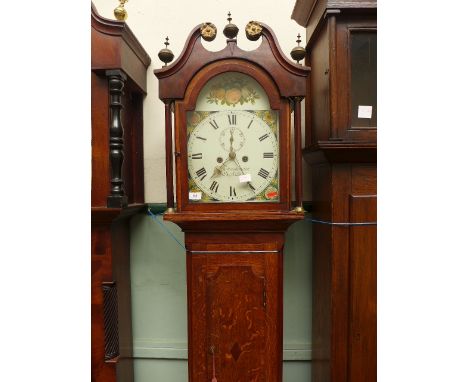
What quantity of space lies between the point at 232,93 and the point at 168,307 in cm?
113

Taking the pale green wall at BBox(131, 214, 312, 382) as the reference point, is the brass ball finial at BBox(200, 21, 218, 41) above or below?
above

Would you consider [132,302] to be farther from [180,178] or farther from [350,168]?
[350,168]

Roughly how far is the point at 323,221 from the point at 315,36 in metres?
0.78

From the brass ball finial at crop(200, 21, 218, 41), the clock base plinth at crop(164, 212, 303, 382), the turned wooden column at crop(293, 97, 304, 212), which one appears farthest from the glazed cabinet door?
the brass ball finial at crop(200, 21, 218, 41)

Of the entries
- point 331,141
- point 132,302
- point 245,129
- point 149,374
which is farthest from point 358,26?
point 149,374

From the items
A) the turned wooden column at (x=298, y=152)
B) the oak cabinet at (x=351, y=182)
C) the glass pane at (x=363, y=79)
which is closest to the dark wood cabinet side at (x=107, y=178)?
the turned wooden column at (x=298, y=152)

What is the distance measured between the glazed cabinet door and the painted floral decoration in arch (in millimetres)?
582

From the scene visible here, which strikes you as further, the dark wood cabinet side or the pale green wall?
the pale green wall

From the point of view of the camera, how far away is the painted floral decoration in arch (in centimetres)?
136

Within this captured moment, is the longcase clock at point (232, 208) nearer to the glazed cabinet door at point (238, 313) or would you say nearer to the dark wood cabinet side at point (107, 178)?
the glazed cabinet door at point (238, 313)

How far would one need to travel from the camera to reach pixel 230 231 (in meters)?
1.37

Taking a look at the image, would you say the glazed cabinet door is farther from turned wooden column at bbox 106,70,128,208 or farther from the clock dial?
turned wooden column at bbox 106,70,128,208

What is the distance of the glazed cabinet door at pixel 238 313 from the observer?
1.37 metres

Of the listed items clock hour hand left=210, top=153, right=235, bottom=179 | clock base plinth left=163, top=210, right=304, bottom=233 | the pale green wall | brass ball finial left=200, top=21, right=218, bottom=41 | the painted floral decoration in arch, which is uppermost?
brass ball finial left=200, top=21, right=218, bottom=41
